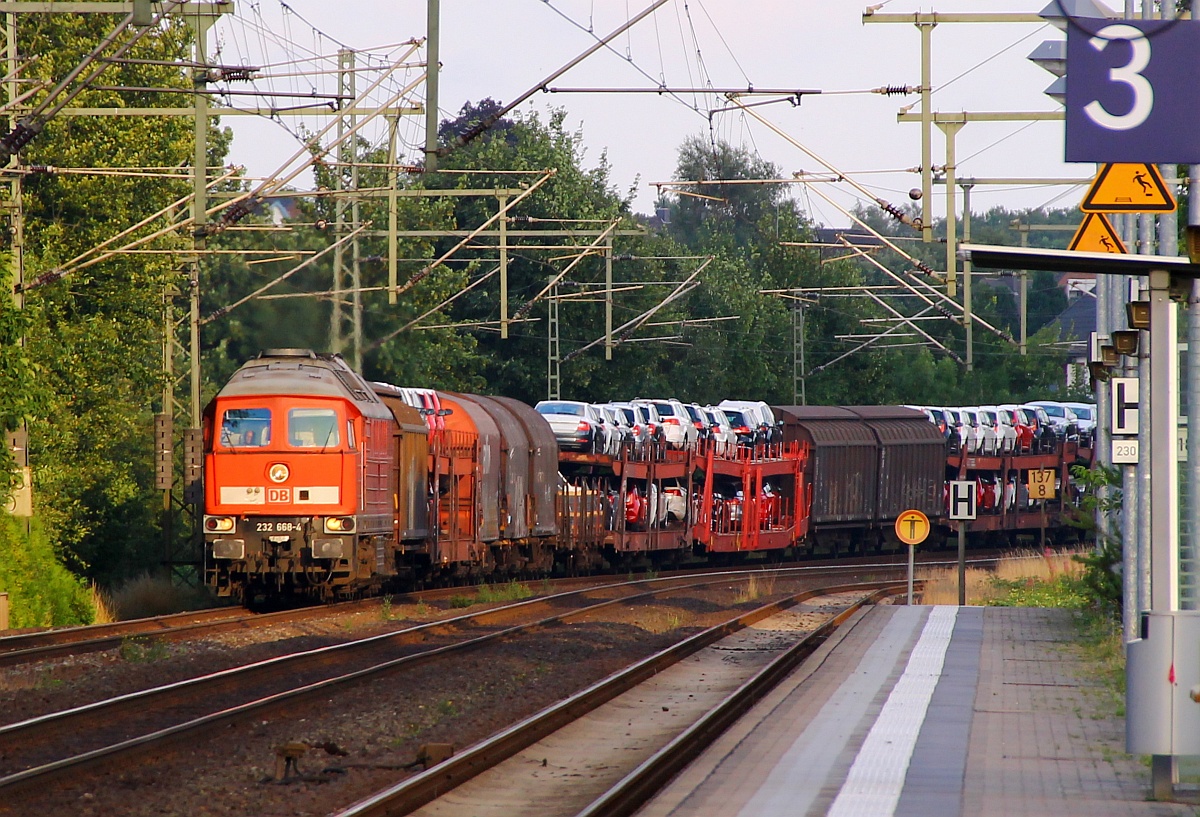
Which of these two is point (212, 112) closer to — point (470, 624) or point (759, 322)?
point (470, 624)

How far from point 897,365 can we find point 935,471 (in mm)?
23852

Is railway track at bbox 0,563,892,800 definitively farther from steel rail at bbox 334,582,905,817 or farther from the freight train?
the freight train

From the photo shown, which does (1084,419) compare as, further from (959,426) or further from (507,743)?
(507,743)

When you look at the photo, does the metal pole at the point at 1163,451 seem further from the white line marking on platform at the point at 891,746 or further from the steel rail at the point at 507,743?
the steel rail at the point at 507,743

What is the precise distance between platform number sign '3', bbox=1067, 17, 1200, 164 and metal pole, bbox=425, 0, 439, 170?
9292 mm

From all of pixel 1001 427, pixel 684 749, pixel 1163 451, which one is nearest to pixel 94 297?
pixel 684 749

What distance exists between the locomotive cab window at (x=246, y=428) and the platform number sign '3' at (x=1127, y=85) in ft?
52.4

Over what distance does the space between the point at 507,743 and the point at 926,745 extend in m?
2.86

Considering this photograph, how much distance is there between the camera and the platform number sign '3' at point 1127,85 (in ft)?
33.1

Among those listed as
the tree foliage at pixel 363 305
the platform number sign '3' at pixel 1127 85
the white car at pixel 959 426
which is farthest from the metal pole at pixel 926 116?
the white car at pixel 959 426

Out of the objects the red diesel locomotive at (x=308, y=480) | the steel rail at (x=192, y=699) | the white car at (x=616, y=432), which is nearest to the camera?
the steel rail at (x=192, y=699)

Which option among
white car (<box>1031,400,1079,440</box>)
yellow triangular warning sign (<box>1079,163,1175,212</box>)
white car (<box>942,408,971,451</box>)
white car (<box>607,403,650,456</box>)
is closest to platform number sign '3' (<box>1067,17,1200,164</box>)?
yellow triangular warning sign (<box>1079,163,1175,212</box>)

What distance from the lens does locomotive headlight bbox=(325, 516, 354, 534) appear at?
931 inches

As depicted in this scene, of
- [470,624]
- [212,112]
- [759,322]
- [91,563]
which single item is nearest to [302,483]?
[470,624]
